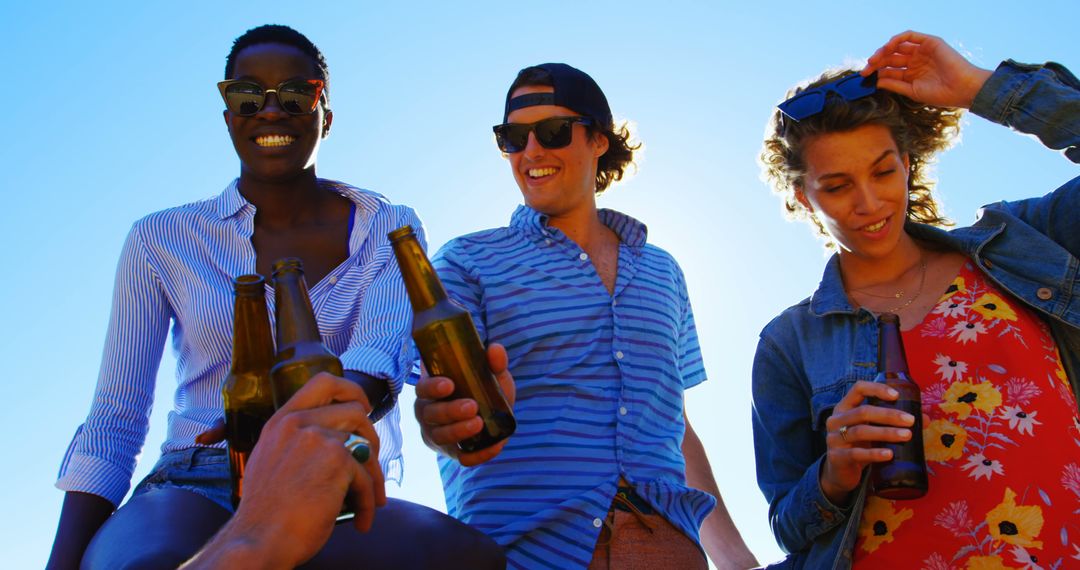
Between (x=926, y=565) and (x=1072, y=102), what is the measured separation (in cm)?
176

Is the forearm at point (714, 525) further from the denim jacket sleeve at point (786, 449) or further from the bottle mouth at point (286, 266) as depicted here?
the bottle mouth at point (286, 266)

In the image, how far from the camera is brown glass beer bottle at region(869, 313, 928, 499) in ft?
10.7

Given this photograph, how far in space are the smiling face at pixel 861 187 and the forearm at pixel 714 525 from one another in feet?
4.24

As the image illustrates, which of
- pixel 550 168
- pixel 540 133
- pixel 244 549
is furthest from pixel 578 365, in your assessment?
pixel 244 549

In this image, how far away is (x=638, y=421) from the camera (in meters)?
3.99

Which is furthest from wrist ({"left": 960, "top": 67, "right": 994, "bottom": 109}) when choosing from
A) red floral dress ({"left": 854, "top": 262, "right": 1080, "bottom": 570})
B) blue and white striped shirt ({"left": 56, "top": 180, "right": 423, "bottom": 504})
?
blue and white striped shirt ({"left": 56, "top": 180, "right": 423, "bottom": 504})

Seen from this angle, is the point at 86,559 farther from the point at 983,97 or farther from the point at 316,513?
the point at 983,97

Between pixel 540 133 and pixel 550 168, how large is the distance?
0.52ft

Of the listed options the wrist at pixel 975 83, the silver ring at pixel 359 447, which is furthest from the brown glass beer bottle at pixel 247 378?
the wrist at pixel 975 83

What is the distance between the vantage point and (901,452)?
3262mm

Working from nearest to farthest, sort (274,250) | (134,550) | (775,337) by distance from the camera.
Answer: (134,550), (274,250), (775,337)

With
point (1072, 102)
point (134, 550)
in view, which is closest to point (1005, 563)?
point (1072, 102)

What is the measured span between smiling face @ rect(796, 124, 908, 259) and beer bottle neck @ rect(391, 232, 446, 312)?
6.41 ft

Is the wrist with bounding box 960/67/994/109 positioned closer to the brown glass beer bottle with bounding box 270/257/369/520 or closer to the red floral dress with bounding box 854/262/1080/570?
the red floral dress with bounding box 854/262/1080/570
